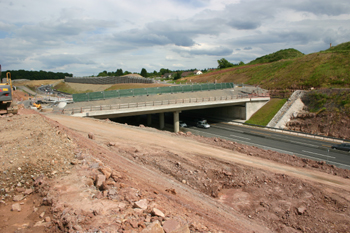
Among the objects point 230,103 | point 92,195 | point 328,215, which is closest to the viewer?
point 92,195

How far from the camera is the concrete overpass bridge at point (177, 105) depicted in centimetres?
3566

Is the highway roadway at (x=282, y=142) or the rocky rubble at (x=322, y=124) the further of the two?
the rocky rubble at (x=322, y=124)

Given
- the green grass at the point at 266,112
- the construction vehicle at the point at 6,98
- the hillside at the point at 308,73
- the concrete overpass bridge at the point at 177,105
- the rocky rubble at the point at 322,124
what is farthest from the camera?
the hillside at the point at 308,73

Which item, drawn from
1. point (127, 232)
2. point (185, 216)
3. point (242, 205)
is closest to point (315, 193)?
point (242, 205)

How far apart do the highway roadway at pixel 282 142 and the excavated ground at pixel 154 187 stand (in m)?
6.89

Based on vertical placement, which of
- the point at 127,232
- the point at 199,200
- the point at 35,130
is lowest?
the point at 199,200

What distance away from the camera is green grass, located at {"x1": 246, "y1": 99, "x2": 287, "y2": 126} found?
154 feet

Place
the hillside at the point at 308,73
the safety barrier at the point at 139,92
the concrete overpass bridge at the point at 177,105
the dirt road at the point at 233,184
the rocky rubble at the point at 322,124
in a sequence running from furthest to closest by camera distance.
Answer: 1. the hillside at the point at 308,73
2. the safety barrier at the point at 139,92
3. the rocky rubble at the point at 322,124
4. the concrete overpass bridge at the point at 177,105
5. the dirt road at the point at 233,184

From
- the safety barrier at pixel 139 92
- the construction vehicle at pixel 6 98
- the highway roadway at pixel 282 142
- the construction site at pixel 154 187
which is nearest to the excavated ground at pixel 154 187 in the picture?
the construction site at pixel 154 187

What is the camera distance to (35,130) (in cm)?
1417

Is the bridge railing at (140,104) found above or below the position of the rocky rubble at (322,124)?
above

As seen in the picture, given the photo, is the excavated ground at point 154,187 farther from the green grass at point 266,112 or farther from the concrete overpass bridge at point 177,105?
the green grass at point 266,112

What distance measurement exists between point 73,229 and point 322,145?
36190 mm

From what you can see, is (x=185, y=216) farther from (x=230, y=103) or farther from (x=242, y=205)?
(x=230, y=103)
